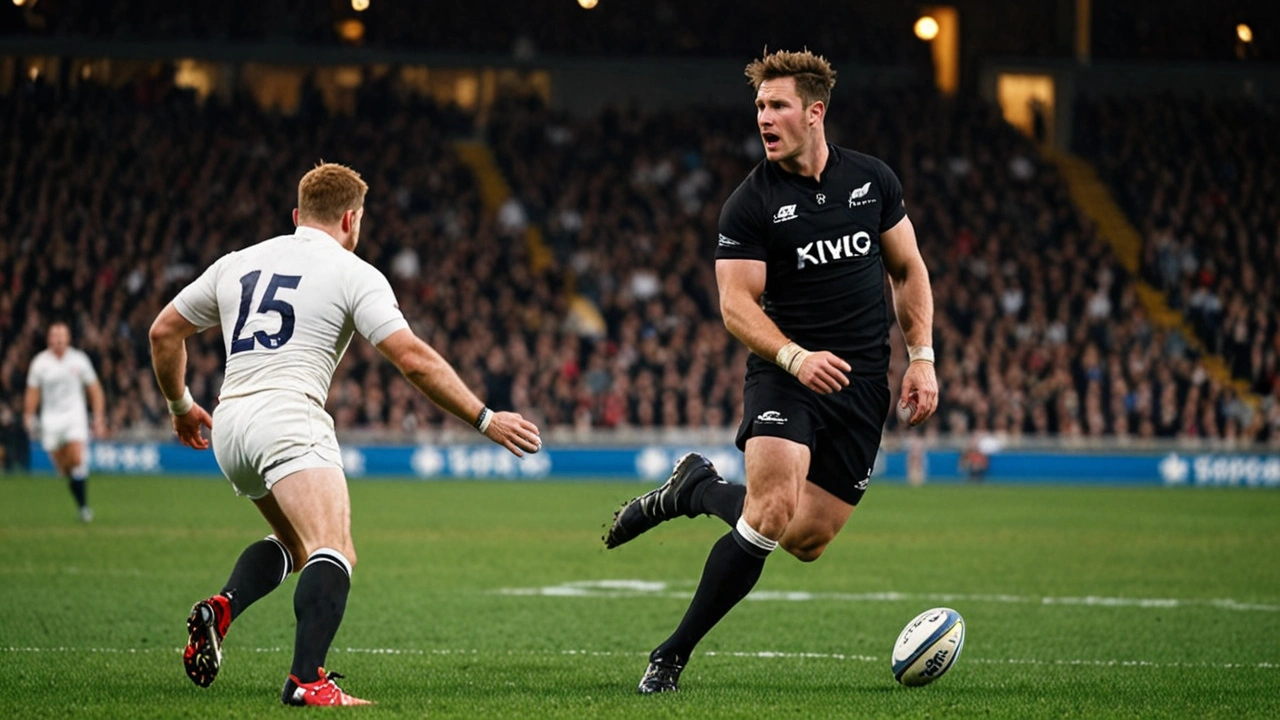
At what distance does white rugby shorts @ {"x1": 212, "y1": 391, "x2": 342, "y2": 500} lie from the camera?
707cm

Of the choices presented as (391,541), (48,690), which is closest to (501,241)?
(391,541)

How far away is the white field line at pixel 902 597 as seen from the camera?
13.0 metres

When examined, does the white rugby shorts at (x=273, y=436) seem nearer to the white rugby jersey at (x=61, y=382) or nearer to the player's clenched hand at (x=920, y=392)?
the player's clenched hand at (x=920, y=392)

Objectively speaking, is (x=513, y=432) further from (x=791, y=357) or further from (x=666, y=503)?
(x=666, y=503)

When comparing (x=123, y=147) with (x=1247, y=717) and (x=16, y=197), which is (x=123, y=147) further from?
(x=1247, y=717)

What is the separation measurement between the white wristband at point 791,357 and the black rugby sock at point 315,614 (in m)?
2.05

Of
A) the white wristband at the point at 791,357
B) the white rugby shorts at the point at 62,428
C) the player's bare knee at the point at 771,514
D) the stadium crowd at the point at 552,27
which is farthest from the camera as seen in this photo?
the stadium crowd at the point at 552,27

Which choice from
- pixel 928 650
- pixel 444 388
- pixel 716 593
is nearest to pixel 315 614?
pixel 444 388

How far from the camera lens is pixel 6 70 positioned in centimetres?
3381

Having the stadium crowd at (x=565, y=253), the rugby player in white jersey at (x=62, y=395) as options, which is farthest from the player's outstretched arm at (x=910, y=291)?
the stadium crowd at (x=565, y=253)

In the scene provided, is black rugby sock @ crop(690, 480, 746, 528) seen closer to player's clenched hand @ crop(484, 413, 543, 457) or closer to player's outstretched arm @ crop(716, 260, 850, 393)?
player's outstretched arm @ crop(716, 260, 850, 393)

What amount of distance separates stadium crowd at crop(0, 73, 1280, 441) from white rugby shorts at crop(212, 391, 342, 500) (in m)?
24.1

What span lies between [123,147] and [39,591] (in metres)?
23.3

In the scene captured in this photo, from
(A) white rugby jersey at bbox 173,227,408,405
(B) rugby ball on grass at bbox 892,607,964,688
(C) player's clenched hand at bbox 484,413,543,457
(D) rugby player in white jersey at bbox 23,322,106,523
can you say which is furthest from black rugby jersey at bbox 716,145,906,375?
(D) rugby player in white jersey at bbox 23,322,106,523
